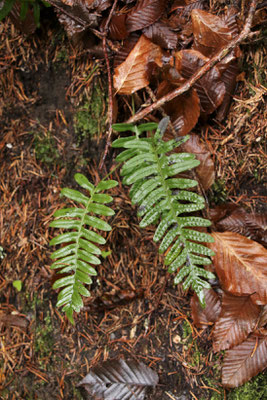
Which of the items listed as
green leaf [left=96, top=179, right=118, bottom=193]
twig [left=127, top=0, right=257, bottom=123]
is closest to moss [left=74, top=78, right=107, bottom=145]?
twig [left=127, top=0, right=257, bottom=123]

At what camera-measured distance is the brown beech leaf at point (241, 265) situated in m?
2.01

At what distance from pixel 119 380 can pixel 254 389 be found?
34.0 inches

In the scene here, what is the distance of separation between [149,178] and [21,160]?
127 centimetres

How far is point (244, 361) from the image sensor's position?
202cm

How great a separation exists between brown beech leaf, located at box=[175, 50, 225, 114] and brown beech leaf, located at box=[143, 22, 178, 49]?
12 cm

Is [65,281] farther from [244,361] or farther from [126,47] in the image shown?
[126,47]

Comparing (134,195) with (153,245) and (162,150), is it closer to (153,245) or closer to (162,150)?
(162,150)

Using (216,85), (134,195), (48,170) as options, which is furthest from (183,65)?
(48,170)

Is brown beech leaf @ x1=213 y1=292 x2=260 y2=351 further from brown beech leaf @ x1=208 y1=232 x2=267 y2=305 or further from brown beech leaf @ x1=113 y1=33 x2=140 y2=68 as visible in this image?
brown beech leaf @ x1=113 y1=33 x2=140 y2=68

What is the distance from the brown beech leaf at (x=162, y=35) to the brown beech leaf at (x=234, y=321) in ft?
5.36

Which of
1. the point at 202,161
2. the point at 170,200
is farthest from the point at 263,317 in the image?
the point at 202,161

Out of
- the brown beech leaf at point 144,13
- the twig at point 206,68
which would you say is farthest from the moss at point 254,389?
the brown beech leaf at point 144,13

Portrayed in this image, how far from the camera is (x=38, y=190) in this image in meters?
2.76

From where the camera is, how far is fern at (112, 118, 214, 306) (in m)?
1.92
